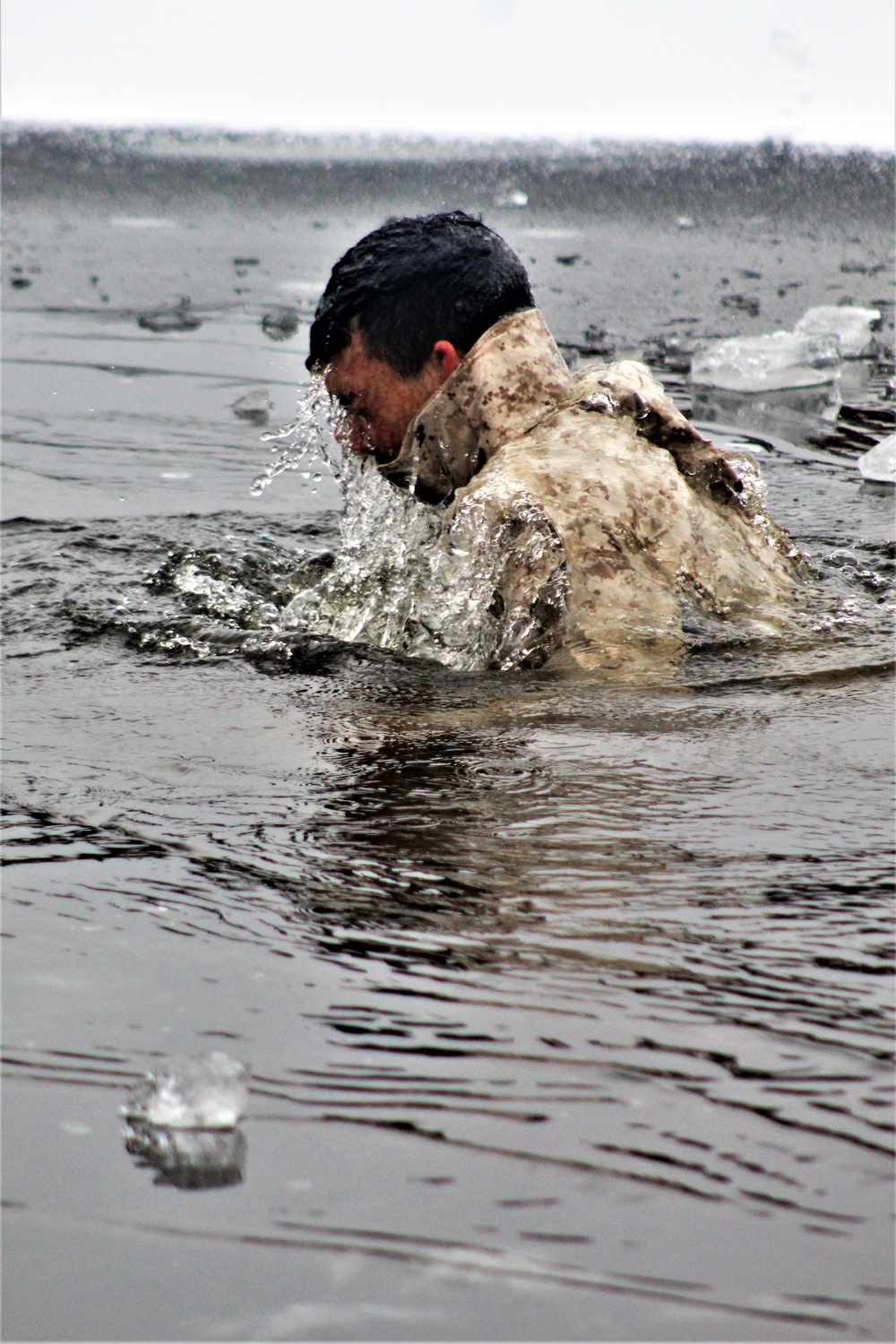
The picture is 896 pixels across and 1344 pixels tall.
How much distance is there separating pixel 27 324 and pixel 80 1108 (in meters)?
8.99

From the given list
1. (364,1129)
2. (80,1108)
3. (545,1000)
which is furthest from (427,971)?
(80,1108)

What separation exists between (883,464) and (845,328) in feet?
10.6

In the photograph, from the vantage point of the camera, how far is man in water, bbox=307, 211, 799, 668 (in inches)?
122

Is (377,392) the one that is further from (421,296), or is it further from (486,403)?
(486,403)

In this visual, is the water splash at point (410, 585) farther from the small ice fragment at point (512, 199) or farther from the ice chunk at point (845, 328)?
the small ice fragment at point (512, 199)

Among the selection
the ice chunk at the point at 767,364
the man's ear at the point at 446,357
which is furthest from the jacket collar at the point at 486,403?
the ice chunk at the point at 767,364

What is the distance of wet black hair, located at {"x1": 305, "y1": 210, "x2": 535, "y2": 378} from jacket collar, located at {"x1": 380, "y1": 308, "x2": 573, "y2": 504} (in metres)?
0.14

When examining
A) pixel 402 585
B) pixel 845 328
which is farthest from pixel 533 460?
pixel 845 328

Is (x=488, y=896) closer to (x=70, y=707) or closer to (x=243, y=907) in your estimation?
(x=243, y=907)

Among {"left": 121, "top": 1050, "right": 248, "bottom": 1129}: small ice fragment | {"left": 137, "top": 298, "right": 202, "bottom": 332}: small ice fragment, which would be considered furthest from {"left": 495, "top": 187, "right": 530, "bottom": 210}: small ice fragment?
{"left": 121, "top": 1050, "right": 248, "bottom": 1129}: small ice fragment

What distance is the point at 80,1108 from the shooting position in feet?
4.86

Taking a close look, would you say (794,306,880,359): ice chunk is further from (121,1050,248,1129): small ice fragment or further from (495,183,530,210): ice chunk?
(495,183,530,210): ice chunk

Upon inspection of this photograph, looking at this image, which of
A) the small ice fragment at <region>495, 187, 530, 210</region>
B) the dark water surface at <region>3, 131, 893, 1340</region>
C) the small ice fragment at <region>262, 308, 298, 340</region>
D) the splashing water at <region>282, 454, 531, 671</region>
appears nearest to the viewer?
the dark water surface at <region>3, 131, 893, 1340</region>

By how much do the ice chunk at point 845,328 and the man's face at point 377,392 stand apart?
5.40 metres
